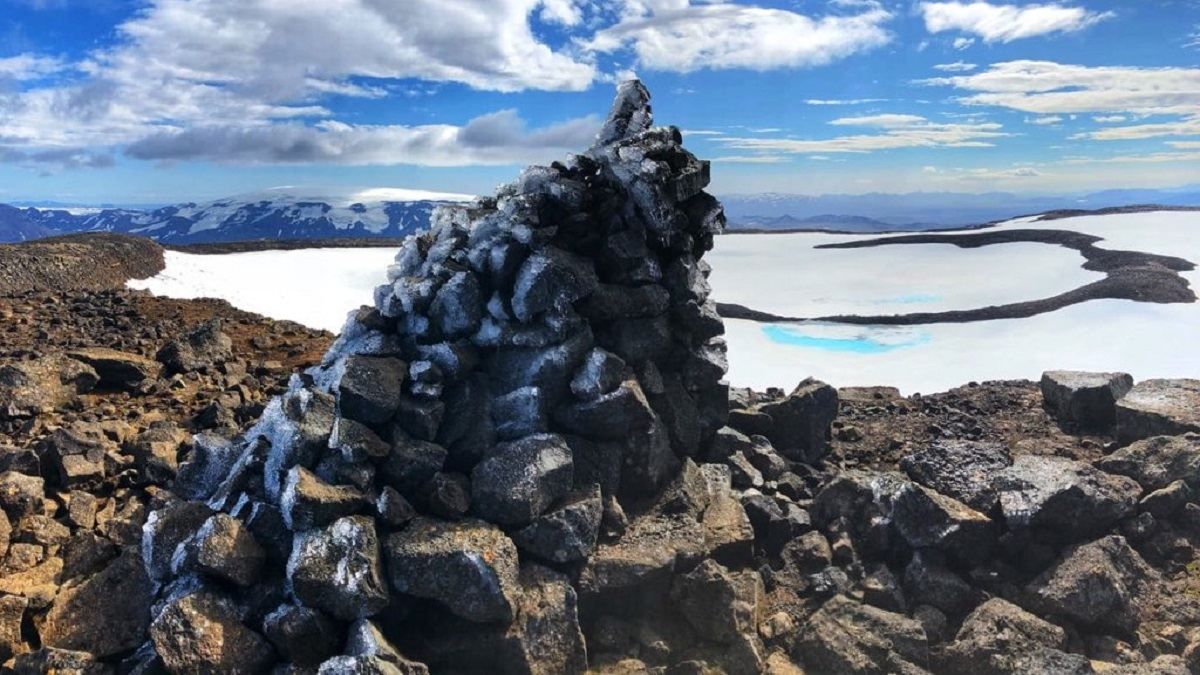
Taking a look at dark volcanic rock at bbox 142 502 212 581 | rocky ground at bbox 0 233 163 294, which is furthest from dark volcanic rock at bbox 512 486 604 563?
rocky ground at bbox 0 233 163 294

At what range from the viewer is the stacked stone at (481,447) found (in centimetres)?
1015

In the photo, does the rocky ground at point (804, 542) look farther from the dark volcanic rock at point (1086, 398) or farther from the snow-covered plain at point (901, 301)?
the snow-covered plain at point (901, 301)

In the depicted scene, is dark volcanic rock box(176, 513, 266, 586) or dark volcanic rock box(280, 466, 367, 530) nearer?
dark volcanic rock box(176, 513, 266, 586)

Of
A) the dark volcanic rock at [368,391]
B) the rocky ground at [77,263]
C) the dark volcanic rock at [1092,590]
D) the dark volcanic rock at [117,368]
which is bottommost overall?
the dark volcanic rock at [1092,590]

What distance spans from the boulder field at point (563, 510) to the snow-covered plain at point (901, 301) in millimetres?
11291

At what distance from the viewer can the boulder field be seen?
10.5 meters

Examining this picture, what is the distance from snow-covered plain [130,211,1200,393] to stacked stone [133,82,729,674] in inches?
549

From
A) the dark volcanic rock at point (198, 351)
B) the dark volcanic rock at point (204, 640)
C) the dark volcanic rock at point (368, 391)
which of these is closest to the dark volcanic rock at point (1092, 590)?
the dark volcanic rock at point (368, 391)

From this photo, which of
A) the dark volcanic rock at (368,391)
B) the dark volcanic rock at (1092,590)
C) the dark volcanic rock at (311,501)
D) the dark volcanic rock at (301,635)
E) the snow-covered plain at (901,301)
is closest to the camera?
the dark volcanic rock at (301,635)

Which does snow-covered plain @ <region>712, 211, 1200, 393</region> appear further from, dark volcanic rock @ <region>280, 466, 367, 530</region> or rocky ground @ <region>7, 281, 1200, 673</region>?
dark volcanic rock @ <region>280, 466, 367, 530</region>

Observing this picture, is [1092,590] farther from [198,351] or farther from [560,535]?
[198,351]

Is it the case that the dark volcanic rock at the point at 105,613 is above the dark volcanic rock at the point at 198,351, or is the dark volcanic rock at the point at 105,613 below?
below

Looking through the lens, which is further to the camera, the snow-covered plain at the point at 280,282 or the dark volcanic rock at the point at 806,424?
the snow-covered plain at the point at 280,282

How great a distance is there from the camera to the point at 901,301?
41562mm
